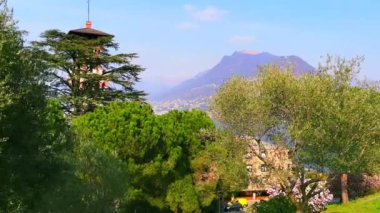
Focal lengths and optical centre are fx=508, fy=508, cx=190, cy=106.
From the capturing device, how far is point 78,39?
4981 cm

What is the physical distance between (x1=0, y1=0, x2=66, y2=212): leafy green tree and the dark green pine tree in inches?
1097

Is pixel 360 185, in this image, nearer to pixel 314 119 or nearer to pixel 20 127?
pixel 314 119

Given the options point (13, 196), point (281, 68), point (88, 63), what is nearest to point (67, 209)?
point (13, 196)

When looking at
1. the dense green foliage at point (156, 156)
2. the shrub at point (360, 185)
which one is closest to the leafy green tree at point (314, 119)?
the dense green foliage at point (156, 156)

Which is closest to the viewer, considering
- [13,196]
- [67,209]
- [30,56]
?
[13,196]

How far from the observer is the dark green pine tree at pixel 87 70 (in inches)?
1897

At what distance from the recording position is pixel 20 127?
1828cm

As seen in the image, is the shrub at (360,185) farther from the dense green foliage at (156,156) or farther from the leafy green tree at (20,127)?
the leafy green tree at (20,127)

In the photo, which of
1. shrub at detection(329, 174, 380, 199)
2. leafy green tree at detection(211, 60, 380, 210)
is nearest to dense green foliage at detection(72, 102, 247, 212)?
leafy green tree at detection(211, 60, 380, 210)

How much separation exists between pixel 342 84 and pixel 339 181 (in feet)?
135

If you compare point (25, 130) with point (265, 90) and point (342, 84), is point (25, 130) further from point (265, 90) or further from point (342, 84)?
point (342, 84)

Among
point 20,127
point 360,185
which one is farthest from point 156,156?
point 360,185

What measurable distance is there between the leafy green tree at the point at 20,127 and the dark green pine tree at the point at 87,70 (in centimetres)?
2786

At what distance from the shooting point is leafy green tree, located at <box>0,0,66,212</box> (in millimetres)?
17812
